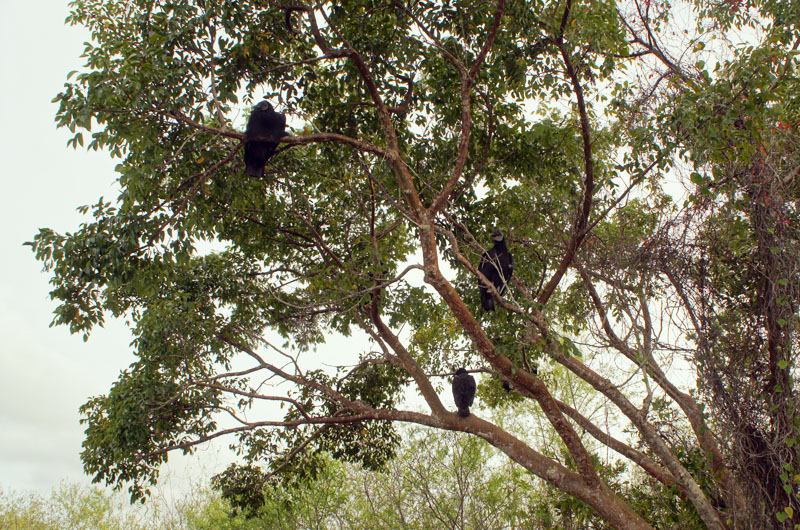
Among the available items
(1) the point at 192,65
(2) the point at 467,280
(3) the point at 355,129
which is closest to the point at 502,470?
(2) the point at 467,280

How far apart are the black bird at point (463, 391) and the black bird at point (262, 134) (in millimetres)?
3070

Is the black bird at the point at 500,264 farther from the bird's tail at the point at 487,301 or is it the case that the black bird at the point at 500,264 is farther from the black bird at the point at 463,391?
the black bird at the point at 463,391

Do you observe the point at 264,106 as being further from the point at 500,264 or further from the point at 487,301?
the point at 487,301

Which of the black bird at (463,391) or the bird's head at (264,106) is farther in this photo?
the black bird at (463,391)

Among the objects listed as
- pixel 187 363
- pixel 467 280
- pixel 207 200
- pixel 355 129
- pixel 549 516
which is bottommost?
pixel 549 516

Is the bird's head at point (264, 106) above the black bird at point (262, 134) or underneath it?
above

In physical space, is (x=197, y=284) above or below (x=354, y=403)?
above

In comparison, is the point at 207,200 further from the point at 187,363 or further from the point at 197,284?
the point at 187,363

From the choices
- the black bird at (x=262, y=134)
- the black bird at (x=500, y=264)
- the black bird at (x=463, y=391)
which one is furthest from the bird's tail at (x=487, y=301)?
the black bird at (x=262, y=134)

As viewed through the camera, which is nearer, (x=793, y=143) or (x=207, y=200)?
(x=793, y=143)

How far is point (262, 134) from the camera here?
459 centimetres

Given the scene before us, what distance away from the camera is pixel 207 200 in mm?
5746

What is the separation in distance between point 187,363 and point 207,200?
168cm

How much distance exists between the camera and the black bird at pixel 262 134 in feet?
15.0
